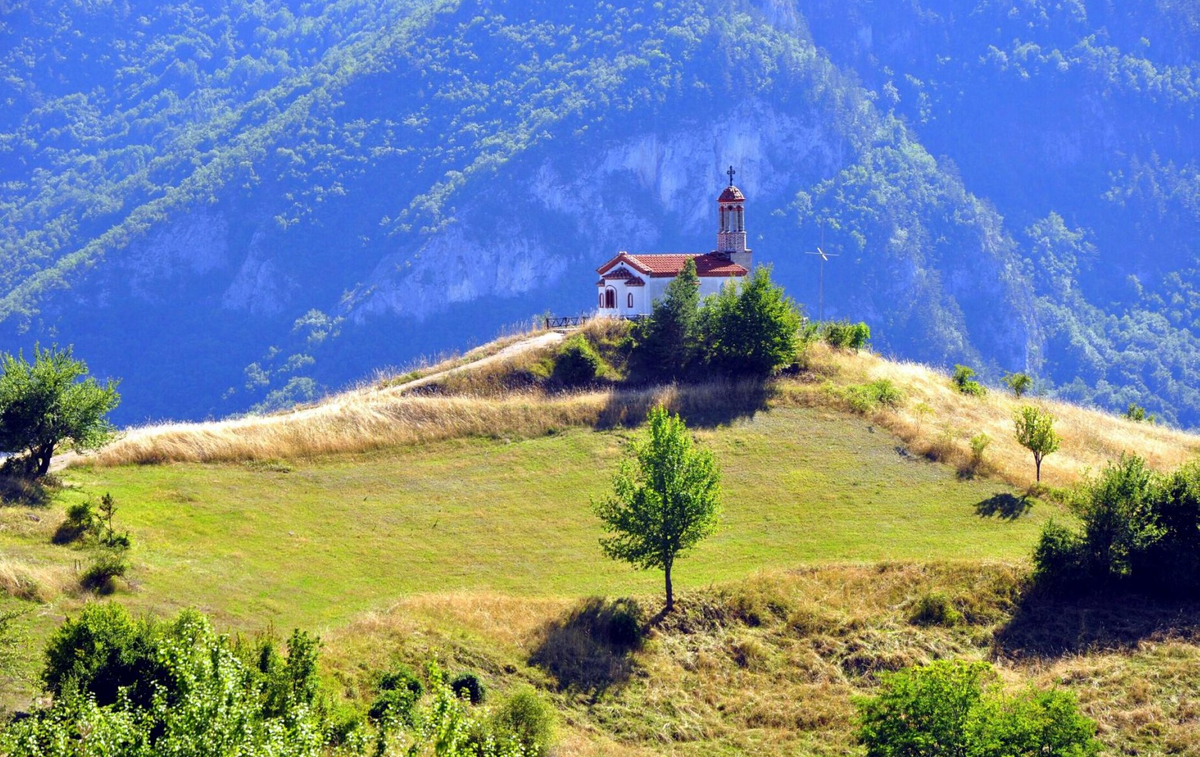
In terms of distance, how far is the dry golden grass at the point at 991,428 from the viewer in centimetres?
5694

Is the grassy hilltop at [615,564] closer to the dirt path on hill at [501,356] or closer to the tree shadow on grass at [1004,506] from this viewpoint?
the tree shadow on grass at [1004,506]

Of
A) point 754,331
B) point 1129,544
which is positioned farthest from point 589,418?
point 1129,544

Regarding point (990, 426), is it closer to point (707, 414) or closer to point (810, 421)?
point (810, 421)

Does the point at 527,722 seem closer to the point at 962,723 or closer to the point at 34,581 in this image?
the point at 962,723

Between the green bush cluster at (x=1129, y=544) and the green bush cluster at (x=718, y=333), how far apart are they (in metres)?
21.3

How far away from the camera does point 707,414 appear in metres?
61.2

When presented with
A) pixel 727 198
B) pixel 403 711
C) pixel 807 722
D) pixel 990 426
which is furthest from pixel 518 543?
pixel 727 198

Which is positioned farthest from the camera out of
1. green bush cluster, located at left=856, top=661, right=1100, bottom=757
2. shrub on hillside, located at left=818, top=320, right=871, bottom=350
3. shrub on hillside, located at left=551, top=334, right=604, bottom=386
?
shrub on hillside, located at left=818, top=320, right=871, bottom=350

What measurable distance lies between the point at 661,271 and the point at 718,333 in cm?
873

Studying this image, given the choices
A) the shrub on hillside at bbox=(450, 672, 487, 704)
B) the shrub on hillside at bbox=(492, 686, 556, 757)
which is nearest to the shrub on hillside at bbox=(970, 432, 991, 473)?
the shrub on hillside at bbox=(450, 672, 487, 704)

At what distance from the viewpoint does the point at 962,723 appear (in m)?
31.2

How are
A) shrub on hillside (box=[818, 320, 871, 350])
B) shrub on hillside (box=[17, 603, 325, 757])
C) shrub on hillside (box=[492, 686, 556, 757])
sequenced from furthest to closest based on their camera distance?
shrub on hillside (box=[818, 320, 871, 350])
shrub on hillside (box=[492, 686, 556, 757])
shrub on hillside (box=[17, 603, 325, 757])

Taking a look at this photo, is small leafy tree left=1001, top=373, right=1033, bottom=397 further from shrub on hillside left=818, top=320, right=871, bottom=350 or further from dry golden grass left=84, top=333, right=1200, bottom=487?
shrub on hillside left=818, top=320, right=871, bottom=350

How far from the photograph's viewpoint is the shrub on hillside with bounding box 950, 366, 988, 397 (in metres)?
68.8
